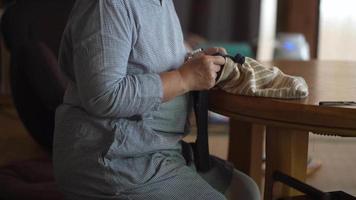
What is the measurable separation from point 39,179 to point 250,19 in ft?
6.39

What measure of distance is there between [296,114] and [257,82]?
0.15m

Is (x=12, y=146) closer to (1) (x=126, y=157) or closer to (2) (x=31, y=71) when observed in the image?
(2) (x=31, y=71)

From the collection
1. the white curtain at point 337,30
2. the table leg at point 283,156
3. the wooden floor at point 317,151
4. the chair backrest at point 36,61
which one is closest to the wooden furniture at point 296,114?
the table leg at point 283,156

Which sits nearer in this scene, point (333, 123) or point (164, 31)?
point (333, 123)

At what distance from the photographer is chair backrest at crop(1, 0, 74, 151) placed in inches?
88.8

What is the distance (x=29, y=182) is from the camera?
194cm

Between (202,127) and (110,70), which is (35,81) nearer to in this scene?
(202,127)

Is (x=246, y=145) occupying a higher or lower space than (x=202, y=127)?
lower

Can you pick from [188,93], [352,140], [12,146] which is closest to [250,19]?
[352,140]

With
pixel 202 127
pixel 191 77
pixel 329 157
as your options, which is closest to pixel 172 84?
pixel 191 77

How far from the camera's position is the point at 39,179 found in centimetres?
196

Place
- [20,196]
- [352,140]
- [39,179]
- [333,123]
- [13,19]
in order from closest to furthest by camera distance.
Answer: [333,123], [20,196], [39,179], [13,19], [352,140]

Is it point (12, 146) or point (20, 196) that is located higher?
point (20, 196)

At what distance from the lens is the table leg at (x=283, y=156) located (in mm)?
1267
